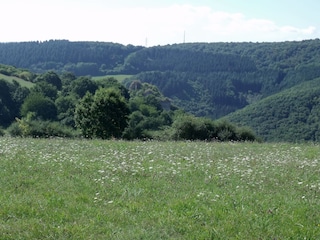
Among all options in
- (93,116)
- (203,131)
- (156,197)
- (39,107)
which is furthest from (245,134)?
(39,107)

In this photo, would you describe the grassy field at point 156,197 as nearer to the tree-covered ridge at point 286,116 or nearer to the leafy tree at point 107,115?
the leafy tree at point 107,115

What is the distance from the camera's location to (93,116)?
47.5 metres

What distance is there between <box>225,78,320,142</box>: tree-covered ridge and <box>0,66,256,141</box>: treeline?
22088 mm

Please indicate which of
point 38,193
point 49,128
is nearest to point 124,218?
point 38,193

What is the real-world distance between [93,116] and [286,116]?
224ft

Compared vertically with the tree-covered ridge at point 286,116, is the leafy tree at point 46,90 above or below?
above

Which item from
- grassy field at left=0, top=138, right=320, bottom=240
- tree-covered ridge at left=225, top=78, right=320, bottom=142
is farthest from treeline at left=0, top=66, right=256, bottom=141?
tree-covered ridge at left=225, top=78, right=320, bottom=142

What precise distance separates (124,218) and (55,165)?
15.2 ft

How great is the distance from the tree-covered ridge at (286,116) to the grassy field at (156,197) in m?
73.1

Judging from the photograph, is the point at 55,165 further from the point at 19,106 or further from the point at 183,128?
→ the point at 19,106

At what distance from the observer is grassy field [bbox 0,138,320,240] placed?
22.1 feet

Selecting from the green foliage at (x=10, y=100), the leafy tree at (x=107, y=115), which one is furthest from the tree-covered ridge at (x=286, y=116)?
the green foliage at (x=10, y=100)

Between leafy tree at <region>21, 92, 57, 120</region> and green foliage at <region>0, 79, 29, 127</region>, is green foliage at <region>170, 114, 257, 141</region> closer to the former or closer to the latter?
leafy tree at <region>21, 92, 57, 120</region>

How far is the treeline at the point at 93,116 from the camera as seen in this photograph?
36062mm
